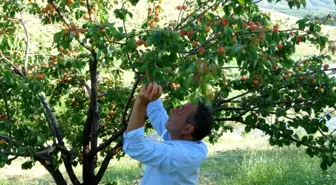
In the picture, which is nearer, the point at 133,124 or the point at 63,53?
the point at 133,124

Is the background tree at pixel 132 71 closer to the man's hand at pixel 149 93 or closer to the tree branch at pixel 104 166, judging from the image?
the tree branch at pixel 104 166

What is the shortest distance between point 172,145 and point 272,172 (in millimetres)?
5734

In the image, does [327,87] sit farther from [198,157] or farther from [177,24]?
[198,157]

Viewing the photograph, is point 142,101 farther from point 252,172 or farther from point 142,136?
point 252,172

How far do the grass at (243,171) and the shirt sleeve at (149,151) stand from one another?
372 centimetres

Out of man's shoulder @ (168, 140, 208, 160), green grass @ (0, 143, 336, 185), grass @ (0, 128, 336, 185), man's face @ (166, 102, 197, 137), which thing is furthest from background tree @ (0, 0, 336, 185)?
green grass @ (0, 143, 336, 185)

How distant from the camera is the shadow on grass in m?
7.19

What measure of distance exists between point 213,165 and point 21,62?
5444 mm

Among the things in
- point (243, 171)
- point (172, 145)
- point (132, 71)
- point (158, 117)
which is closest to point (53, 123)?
point (132, 71)

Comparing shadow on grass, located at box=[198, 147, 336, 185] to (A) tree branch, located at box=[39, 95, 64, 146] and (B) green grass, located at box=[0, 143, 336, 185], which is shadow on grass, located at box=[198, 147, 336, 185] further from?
(A) tree branch, located at box=[39, 95, 64, 146]

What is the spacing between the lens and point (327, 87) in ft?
13.1

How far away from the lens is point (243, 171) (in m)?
8.38

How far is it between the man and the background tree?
26 cm

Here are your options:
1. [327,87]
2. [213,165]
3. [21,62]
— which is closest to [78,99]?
[21,62]
